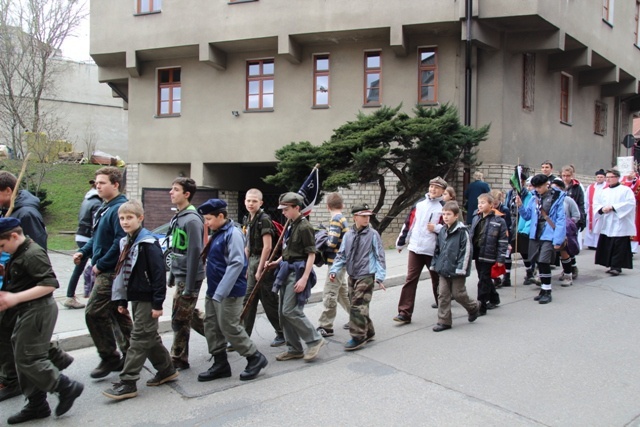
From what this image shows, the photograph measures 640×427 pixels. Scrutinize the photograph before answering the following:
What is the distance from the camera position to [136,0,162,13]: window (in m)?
18.4

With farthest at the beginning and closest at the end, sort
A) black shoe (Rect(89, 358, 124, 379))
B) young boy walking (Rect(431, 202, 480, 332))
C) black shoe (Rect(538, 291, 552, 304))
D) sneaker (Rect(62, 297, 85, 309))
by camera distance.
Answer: black shoe (Rect(538, 291, 552, 304)) < sneaker (Rect(62, 297, 85, 309)) < young boy walking (Rect(431, 202, 480, 332)) < black shoe (Rect(89, 358, 124, 379))

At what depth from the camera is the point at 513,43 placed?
1602cm

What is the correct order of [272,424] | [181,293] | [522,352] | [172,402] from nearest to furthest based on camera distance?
[272,424] → [172,402] → [181,293] → [522,352]

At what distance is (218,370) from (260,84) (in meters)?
14.4

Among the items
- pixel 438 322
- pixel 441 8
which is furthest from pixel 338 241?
pixel 441 8

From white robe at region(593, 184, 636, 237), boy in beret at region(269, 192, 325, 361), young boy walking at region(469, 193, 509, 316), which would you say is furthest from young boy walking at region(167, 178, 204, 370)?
white robe at region(593, 184, 636, 237)

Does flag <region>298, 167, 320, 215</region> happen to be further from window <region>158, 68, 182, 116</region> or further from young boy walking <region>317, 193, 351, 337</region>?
window <region>158, 68, 182, 116</region>

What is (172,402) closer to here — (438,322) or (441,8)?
(438,322)

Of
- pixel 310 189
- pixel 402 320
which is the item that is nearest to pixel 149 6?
pixel 310 189

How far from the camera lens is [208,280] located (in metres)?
4.92

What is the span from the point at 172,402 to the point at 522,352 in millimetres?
3579

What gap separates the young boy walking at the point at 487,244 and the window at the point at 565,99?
13642 millimetres

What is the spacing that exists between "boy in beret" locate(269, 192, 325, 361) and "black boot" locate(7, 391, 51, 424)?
7.22 feet

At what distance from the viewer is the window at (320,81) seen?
57.0ft
